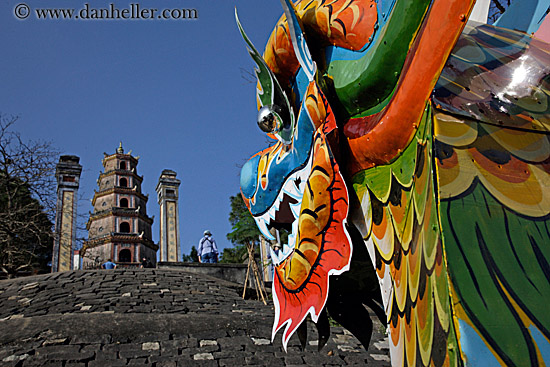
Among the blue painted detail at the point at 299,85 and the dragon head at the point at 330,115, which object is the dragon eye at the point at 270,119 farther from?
the blue painted detail at the point at 299,85

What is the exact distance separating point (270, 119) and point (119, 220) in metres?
24.1

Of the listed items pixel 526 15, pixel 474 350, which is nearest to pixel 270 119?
pixel 526 15

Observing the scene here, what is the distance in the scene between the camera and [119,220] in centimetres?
2502

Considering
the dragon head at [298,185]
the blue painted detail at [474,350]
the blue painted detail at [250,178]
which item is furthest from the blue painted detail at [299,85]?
the blue painted detail at [474,350]

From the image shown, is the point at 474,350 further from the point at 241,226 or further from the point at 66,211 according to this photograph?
the point at 66,211

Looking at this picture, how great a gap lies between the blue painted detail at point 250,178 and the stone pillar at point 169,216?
19.6 m

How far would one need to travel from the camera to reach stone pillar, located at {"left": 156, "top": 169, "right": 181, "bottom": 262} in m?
21.6

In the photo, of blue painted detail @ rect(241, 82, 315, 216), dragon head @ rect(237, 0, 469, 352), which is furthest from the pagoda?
dragon head @ rect(237, 0, 469, 352)

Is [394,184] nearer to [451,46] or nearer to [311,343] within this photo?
[451,46]

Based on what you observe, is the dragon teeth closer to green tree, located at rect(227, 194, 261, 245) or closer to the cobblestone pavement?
the cobblestone pavement

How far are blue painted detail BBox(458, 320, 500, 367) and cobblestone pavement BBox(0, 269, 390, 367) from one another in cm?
381

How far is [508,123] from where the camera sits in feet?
4.81

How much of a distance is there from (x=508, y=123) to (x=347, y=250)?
68 cm

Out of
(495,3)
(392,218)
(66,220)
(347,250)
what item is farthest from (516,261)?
Result: (66,220)
